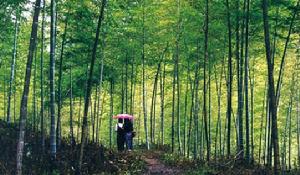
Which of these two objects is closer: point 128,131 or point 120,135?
point 120,135

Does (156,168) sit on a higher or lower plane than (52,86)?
lower

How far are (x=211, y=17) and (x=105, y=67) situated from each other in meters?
9.96

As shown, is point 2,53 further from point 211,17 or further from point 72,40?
point 211,17

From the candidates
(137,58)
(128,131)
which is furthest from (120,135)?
(137,58)

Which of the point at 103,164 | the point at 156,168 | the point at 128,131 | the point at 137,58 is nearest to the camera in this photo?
the point at 103,164

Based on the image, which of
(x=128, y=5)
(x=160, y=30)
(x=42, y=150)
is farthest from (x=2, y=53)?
(x=42, y=150)

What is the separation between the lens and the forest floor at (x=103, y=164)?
14.7 m

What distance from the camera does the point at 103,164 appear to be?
1556 cm

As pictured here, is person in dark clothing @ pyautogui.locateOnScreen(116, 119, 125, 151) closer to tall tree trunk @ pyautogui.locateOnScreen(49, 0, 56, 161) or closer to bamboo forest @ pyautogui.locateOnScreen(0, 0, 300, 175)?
bamboo forest @ pyautogui.locateOnScreen(0, 0, 300, 175)

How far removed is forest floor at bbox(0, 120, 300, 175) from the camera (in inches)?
580

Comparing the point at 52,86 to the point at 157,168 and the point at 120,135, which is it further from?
the point at 120,135

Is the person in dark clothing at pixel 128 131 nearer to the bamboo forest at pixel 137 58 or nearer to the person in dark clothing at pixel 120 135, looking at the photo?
the bamboo forest at pixel 137 58

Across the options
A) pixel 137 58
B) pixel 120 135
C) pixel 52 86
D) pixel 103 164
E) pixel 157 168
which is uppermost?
pixel 137 58

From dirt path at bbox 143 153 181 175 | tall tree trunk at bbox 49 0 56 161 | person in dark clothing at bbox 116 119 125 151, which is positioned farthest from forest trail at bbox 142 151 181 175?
tall tree trunk at bbox 49 0 56 161
